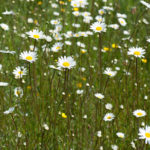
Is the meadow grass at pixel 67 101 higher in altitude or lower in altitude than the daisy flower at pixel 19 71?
lower

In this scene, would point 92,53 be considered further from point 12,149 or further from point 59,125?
point 12,149

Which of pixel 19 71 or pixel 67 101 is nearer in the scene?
pixel 67 101

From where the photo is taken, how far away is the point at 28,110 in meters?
2.33

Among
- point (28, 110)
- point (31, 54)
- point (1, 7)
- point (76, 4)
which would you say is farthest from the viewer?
point (1, 7)

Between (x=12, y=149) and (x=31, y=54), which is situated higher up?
(x=31, y=54)

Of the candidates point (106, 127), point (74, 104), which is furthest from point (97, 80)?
point (106, 127)

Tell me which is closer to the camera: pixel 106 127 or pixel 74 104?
pixel 106 127

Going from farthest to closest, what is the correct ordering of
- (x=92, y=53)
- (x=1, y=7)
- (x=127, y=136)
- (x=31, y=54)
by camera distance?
(x=1, y=7) → (x=92, y=53) → (x=127, y=136) → (x=31, y=54)

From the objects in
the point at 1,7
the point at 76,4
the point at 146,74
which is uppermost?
the point at 76,4

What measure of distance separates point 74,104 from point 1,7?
200cm

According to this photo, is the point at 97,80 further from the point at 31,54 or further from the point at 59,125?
the point at 31,54

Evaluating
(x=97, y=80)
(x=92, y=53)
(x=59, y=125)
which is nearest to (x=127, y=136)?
(x=59, y=125)

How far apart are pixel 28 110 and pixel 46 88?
0.26 m

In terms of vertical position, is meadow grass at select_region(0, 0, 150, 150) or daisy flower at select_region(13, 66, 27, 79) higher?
daisy flower at select_region(13, 66, 27, 79)
